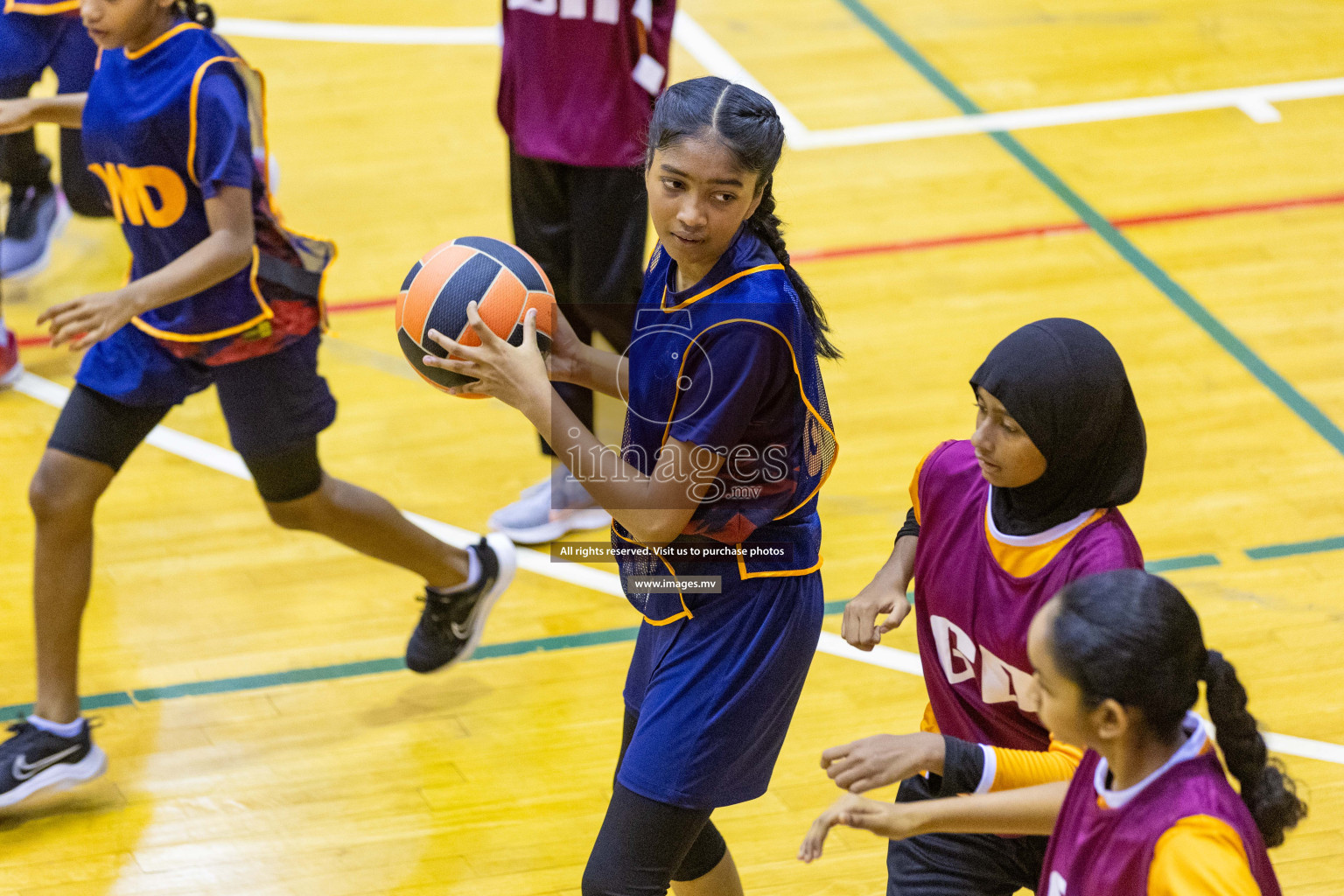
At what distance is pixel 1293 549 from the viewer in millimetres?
4691

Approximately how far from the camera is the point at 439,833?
12.2 feet

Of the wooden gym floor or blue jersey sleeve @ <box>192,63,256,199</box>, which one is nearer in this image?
blue jersey sleeve @ <box>192,63,256,199</box>

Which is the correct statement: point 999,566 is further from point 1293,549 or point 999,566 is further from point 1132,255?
point 1132,255

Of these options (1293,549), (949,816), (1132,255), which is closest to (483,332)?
(949,816)

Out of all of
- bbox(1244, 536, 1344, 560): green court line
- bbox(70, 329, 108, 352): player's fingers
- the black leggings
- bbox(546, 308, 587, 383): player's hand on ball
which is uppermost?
bbox(546, 308, 587, 383): player's hand on ball

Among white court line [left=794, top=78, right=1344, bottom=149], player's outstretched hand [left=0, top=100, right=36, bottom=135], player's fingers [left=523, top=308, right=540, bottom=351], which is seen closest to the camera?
player's fingers [left=523, top=308, right=540, bottom=351]

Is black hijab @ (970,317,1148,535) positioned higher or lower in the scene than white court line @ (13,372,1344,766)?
higher

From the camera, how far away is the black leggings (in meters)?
2.77

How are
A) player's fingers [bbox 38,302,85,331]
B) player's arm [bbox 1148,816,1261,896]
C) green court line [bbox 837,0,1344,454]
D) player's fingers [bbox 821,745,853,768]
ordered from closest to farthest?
player's arm [bbox 1148,816,1261,896] → player's fingers [bbox 821,745,853,768] → player's fingers [bbox 38,302,85,331] → green court line [bbox 837,0,1344,454]

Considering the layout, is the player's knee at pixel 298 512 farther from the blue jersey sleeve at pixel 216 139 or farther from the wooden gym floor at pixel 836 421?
the blue jersey sleeve at pixel 216 139

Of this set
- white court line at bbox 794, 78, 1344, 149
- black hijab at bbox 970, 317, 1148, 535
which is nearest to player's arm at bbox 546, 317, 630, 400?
black hijab at bbox 970, 317, 1148, 535

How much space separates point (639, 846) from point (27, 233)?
4.30m

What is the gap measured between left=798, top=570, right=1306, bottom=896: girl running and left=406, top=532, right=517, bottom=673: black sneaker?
7.01 ft

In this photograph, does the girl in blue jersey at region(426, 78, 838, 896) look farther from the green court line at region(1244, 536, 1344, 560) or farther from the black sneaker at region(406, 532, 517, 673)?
the green court line at region(1244, 536, 1344, 560)
